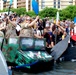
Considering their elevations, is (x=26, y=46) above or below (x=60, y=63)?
above

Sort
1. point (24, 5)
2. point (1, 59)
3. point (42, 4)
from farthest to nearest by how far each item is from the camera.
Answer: point (24, 5)
point (42, 4)
point (1, 59)

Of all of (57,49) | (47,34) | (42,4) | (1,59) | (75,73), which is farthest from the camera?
(42,4)

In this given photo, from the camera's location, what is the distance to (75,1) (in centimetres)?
14388

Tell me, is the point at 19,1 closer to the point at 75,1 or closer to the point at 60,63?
the point at 75,1

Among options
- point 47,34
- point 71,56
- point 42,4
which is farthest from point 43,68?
point 42,4

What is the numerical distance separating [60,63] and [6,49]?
8.45ft

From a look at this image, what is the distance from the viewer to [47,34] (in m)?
15.9

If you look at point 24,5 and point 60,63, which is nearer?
point 60,63

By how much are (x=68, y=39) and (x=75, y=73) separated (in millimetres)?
2708

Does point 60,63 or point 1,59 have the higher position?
point 1,59

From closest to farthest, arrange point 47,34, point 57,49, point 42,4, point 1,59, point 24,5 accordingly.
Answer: point 1,59 → point 57,49 → point 47,34 → point 42,4 → point 24,5

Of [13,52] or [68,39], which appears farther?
[68,39]

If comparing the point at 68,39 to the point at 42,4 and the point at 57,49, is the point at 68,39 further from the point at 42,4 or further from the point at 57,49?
the point at 42,4

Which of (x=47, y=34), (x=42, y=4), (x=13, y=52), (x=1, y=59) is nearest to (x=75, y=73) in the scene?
(x=13, y=52)
